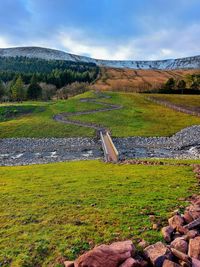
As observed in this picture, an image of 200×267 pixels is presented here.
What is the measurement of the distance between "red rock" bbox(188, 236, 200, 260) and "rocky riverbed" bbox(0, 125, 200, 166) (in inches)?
1209

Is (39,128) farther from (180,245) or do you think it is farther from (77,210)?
(180,245)

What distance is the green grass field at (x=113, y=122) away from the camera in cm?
5962

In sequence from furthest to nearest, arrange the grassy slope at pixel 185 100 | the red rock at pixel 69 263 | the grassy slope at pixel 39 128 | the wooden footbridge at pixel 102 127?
1. the grassy slope at pixel 185 100
2. the grassy slope at pixel 39 128
3. the wooden footbridge at pixel 102 127
4. the red rock at pixel 69 263

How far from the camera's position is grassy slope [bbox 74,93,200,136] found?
2351 inches

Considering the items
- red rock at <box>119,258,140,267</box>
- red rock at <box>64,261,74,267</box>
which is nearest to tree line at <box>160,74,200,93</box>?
red rock at <box>64,261,74,267</box>

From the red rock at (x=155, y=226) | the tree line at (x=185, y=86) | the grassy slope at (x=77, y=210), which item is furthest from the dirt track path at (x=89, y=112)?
the red rock at (x=155, y=226)

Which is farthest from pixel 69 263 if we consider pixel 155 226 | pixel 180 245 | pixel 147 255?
pixel 155 226

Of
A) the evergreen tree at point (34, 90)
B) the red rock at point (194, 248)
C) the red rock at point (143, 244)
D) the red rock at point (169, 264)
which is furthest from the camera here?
the evergreen tree at point (34, 90)

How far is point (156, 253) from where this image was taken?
888cm

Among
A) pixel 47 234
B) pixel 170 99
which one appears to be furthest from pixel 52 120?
pixel 47 234

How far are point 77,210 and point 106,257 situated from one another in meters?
5.06

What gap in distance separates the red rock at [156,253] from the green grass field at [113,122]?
159 feet

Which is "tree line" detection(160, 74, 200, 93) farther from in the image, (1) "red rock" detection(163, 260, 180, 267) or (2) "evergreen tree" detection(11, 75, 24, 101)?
(1) "red rock" detection(163, 260, 180, 267)

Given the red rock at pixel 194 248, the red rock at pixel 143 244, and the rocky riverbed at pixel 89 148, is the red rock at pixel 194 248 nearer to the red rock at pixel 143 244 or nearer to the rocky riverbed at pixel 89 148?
the red rock at pixel 143 244
